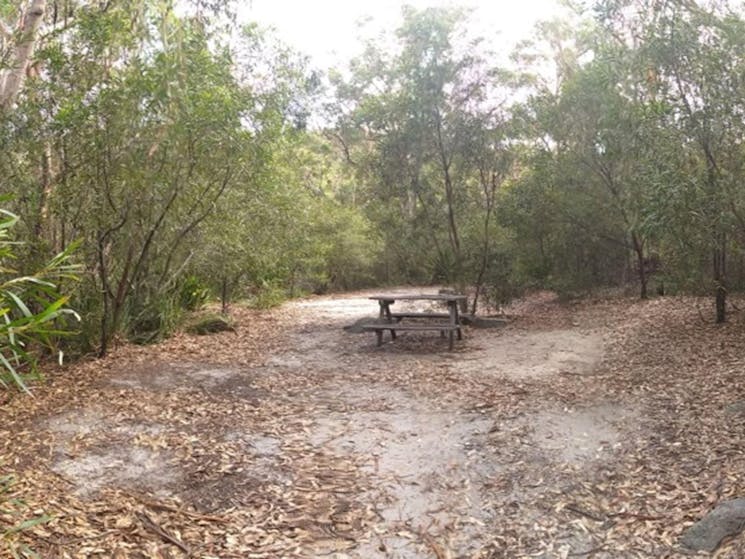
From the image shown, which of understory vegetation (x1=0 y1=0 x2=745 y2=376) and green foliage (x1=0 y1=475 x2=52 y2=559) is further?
understory vegetation (x1=0 y1=0 x2=745 y2=376)

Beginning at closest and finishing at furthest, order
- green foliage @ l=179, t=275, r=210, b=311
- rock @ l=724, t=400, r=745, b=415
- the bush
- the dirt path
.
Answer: the dirt path < rock @ l=724, t=400, r=745, b=415 < green foliage @ l=179, t=275, r=210, b=311 < the bush

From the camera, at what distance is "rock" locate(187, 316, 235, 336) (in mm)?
9867

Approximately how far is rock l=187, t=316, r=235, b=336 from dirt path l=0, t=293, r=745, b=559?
2578 millimetres

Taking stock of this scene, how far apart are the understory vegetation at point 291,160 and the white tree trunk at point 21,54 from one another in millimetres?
30

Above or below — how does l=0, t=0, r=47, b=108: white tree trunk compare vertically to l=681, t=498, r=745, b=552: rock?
above

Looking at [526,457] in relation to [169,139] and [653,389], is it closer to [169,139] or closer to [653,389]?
[653,389]

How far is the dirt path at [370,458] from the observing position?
3227mm

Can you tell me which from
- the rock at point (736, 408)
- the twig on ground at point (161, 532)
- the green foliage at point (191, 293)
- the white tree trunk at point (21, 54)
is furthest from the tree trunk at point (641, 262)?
the twig on ground at point (161, 532)

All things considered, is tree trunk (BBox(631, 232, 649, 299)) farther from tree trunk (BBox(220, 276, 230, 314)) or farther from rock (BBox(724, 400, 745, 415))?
tree trunk (BBox(220, 276, 230, 314))

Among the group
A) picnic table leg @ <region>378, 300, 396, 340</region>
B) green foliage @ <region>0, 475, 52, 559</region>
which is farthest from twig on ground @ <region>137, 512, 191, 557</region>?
picnic table leg @ <region>378, 300, 396, 340</region>

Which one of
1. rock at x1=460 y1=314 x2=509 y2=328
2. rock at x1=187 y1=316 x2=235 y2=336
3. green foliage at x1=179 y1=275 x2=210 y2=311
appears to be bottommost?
rock at x1=460 y1=314 x2=509 y2=328

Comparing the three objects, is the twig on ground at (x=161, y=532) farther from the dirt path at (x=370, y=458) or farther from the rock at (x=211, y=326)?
the rock at (x=211, y=326)

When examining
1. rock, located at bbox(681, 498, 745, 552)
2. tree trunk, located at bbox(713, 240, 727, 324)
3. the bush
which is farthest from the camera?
the bush

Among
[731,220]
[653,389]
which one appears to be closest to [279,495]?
[653,389]
